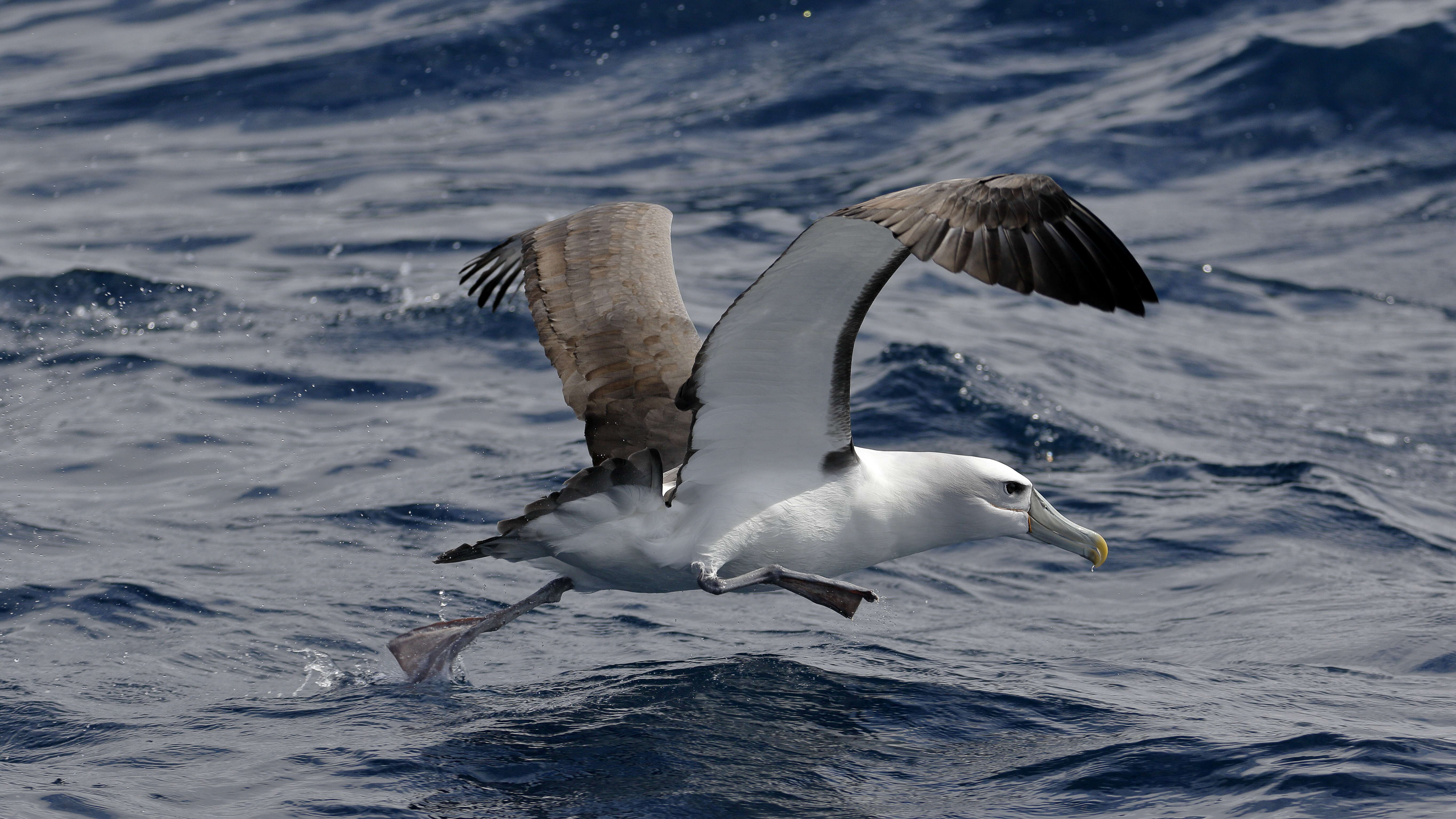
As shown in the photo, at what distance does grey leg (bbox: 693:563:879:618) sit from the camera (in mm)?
6148

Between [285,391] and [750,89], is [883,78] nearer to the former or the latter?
[750,89]

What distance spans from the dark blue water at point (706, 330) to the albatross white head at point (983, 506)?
0.63 metres

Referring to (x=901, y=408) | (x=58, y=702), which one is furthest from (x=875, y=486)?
(x=901, y=408)

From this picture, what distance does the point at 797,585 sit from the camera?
629 centimetres

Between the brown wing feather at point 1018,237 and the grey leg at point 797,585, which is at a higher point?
the brown wing feather at point 1018,237

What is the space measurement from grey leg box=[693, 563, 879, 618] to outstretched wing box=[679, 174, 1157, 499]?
1.67 ft

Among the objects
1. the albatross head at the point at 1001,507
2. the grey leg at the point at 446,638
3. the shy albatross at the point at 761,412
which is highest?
the shy albatross at the point at 761,412

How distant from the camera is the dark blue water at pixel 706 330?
6.00m

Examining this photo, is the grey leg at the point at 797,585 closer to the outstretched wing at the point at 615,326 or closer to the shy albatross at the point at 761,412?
the shy albatross at the point at 761,412

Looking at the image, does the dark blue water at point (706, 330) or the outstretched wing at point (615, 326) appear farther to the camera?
the outstretched wing at point (615, 326)

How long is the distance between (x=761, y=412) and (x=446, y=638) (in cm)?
185

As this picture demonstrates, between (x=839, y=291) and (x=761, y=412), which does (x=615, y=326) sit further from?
(x=839, y=291)

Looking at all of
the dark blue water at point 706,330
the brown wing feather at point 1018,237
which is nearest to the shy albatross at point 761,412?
the brown wing feather at point 1018,237

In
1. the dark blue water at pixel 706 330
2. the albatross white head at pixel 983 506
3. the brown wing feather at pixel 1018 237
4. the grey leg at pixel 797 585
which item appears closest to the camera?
the brown wing feather at pixel 1018 237
